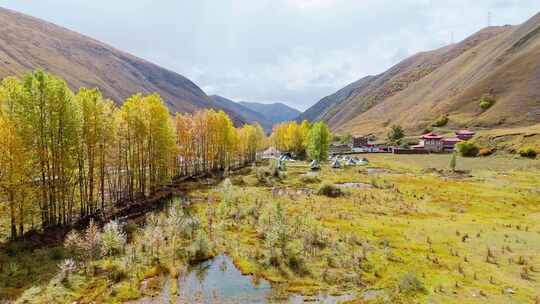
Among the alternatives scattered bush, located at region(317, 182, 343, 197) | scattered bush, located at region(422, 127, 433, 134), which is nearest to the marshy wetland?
scattered bush, located at region(317, 182, 343, 197)

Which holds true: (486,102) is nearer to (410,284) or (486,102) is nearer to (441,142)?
(441,142)

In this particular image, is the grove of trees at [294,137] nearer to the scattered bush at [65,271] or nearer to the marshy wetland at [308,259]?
the marshy wetland at [308,259]

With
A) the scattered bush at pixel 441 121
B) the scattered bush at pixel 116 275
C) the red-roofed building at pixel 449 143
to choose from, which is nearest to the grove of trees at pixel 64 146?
the scattered bush at pixel 116 275

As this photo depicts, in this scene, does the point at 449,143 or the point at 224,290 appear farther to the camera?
the point at 449,143

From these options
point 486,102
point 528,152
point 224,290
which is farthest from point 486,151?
Answer: point 224,290

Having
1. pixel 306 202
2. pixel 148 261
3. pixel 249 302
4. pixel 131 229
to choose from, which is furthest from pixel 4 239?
pixel 306 202

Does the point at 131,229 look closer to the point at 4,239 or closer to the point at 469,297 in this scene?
the point at 4,239
